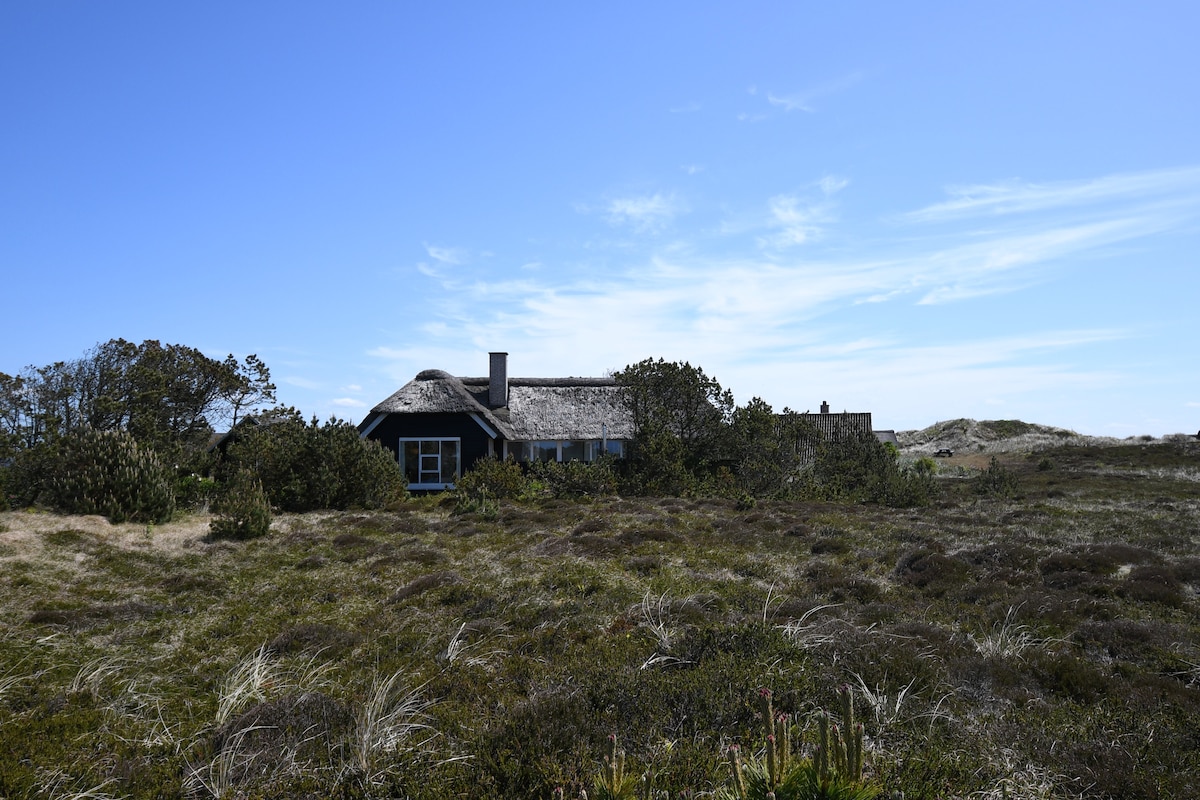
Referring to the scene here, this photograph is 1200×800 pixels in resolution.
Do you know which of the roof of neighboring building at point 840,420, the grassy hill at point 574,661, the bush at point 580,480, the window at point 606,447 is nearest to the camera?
the grassy hill at point 574,661

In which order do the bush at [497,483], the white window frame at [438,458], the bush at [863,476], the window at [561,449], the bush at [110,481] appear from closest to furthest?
the bush at [110,481]
the bush at [863,476]
the bush at [497,483]
the white window frame at [438,458]
the window at [561,449]

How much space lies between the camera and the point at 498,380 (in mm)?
31391

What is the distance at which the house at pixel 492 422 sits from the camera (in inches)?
1103

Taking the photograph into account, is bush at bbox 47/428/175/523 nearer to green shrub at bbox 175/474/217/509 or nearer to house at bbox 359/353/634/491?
green shrub at bbox 175/474/217/509

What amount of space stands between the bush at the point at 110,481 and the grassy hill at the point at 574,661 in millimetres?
1757

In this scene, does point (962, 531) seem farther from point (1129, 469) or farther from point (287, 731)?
point (1129, 469)

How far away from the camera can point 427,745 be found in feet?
18.0

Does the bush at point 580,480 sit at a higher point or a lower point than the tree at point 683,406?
→ lower

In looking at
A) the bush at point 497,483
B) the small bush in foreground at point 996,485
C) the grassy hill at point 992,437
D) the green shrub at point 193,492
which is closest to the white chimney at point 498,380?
the bush at point 497,483

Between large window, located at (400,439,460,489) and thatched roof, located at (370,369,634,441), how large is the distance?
1.33 m

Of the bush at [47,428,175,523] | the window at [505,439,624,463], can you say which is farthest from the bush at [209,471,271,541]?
the window at [505,439,624,463]

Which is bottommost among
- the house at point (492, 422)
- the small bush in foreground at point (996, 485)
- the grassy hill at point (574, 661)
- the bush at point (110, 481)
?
the grassy hill at point (574, 661)

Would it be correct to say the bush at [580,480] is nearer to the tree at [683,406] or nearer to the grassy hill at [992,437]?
the tree at [683,406]

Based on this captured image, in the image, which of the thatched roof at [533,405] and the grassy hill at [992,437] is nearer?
the thatched roof at [533,405]
